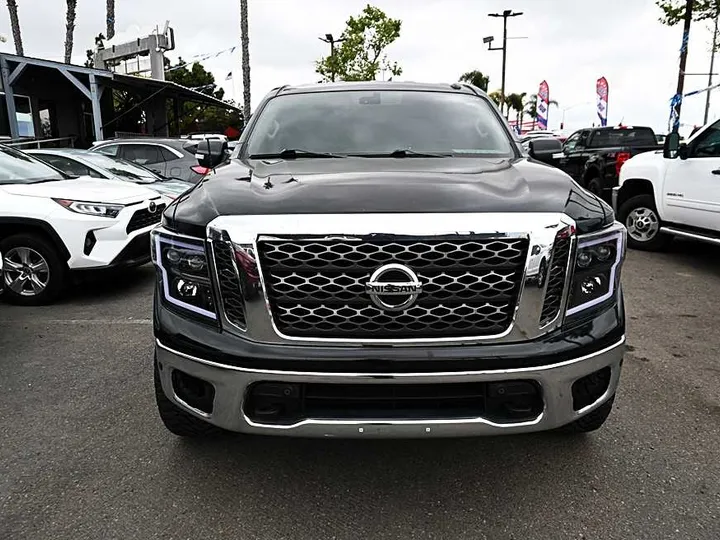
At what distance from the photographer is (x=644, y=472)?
9.02 ft

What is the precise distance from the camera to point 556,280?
7.38 feet

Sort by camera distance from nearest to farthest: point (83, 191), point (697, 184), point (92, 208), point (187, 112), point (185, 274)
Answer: point (185, 274) → point (92, 208) → point (83, 191) → point (697, 184) → point (187, 112)

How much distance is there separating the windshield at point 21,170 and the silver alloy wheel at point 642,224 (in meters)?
7.08

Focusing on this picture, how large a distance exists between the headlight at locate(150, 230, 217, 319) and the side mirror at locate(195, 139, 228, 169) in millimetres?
1553

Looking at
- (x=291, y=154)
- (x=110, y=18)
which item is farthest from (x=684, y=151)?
(x=110, y=18)

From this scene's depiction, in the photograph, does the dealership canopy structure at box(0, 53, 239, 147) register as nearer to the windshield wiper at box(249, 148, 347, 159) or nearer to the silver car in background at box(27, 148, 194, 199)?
the silver car in background at box(27, 148, 194, 199)

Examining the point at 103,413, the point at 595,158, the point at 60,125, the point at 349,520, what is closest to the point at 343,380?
the point at 349,520

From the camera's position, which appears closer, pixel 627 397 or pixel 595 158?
pixel 627 397

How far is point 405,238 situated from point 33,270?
15.9ft

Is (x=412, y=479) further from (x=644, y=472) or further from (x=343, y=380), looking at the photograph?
(x=644, y=472)

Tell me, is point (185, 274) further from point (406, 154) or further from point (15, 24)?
point (15, 24)

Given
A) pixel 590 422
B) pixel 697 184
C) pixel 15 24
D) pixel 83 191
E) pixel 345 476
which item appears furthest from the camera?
pixel 15 24

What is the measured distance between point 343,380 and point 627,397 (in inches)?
84.8

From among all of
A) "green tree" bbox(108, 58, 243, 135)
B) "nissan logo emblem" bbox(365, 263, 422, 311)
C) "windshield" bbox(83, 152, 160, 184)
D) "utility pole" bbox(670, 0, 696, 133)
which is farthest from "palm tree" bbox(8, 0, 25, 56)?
"nissan logo emblem" bbox(365, 263, 422, 311)
